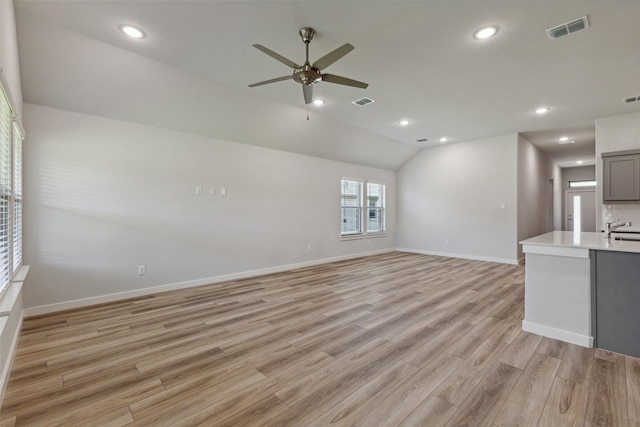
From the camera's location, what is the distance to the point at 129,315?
11.0ft

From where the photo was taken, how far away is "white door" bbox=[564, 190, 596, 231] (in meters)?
10.2

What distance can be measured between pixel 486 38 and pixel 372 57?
115 cm

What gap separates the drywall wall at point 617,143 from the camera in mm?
4988

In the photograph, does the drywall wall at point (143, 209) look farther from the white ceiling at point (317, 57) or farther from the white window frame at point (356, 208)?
the white window frame at point (356, 208)

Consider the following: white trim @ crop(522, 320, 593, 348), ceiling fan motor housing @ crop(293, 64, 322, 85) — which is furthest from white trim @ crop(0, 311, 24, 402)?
white trim @ crop(522, 320, 593, 348)

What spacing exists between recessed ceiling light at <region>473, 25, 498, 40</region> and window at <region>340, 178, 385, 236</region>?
4.54m

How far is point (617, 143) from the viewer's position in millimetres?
5133

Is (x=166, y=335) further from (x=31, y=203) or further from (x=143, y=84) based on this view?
(x=143, y=84)

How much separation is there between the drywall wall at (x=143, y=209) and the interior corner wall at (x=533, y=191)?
5168 millimetres

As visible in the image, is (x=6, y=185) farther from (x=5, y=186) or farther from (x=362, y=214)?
(x=362, y=214)

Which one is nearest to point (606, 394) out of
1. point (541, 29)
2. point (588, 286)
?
point (588, 286)

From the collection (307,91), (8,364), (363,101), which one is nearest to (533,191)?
(363,101)

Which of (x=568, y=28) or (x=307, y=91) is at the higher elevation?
(x=568, y=28)

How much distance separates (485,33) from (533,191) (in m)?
6.43
